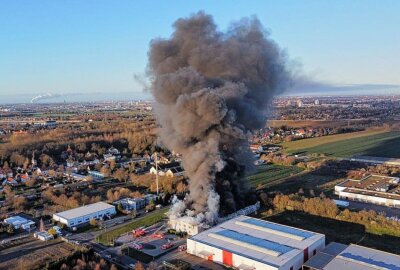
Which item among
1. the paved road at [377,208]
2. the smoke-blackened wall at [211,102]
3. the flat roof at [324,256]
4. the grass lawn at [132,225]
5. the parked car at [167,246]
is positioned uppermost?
the smoke-blackened wall at [211,102]

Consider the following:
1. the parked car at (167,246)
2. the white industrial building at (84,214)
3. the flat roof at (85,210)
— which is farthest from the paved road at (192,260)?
the flat roof at (85,210)

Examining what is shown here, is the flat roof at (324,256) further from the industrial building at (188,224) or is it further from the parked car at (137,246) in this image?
the parked car at (137,246)

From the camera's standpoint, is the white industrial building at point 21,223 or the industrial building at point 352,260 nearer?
the industrial building at point 352,260

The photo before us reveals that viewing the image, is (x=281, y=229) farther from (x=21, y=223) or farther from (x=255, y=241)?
(x=21, y=223)

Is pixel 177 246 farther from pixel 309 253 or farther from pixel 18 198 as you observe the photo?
pixel 18 198

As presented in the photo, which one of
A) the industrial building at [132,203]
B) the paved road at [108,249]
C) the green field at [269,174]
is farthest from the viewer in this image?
the green field at [269,174]

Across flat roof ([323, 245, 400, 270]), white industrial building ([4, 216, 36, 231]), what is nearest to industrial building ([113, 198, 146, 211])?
white industrial building ([4, 216, 36, 231])
